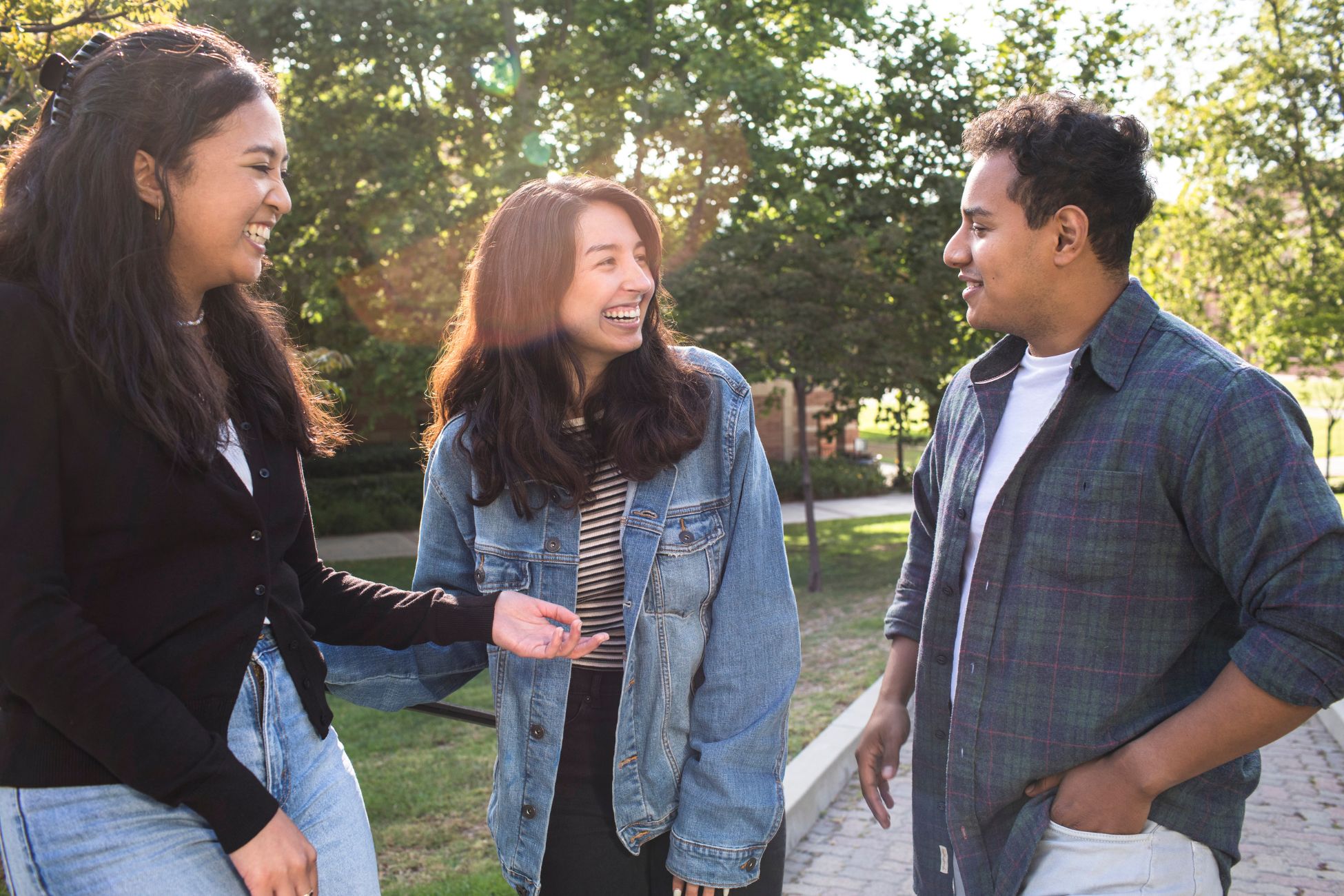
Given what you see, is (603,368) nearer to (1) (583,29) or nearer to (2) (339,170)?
(2) (339,170)

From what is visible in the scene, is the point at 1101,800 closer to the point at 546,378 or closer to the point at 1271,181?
the point at 546,378

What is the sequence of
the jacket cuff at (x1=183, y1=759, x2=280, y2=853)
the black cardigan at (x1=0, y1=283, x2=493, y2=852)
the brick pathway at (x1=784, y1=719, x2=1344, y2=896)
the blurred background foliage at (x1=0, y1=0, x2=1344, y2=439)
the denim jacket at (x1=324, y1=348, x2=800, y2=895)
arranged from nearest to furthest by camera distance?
the black cardigan at (x1=0, y1=283, x2=493, y2=852) → the jacket cuff at (x1=183, y1=759, x2=280, y2=853) → the denim jacket at (x1=324, y1=348, x2=800, y2=895) → the brick pathway at (x1=784, y1=719, x2=1344, y2=896) → the blurred background foliage at (x1=0, y1=0, x2=1344, y2=439)

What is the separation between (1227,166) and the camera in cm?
2152

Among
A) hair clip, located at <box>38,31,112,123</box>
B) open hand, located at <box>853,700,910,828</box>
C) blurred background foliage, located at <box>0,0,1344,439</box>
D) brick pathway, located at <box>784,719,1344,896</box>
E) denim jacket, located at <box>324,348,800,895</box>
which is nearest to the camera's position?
hair clip, located at <box>38,31,112,123</box>

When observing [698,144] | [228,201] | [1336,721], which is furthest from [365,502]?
[228,201]

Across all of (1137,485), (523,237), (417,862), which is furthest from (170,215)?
(417,862)

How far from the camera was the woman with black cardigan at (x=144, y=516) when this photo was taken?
1.56 metres

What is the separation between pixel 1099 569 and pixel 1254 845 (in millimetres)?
3766

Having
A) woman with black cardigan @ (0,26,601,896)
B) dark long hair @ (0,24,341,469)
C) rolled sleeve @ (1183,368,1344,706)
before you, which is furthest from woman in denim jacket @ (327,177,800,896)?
rolled sleeve @ (1183,368,1344,706)

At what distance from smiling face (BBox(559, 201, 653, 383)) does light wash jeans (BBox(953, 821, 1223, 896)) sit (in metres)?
1.43

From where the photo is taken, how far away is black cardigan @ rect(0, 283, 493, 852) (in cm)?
153

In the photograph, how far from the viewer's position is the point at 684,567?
2.30 meters

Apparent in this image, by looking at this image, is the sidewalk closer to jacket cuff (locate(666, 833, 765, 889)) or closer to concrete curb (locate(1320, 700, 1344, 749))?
concrete curb (locate(1320, 700, 1344, 749))

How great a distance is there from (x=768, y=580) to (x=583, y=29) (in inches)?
586
